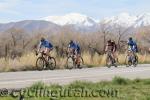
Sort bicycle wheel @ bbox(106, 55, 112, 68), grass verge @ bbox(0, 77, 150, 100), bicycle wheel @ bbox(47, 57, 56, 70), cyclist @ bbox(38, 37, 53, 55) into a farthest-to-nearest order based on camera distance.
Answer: bicycle wheel @ bbox(106, 55, 112, 68) → bicycle wheel @ bbox(47, 57, 56, 70) → cyclist @ bbox(38, 37, 53, 55) → grass verge @ bbox(0, 77, 150, 100)

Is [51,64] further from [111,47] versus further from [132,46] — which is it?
[132,46]

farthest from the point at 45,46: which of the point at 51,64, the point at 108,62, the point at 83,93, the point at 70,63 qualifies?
the point at 83,93

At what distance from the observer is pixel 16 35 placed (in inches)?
2810

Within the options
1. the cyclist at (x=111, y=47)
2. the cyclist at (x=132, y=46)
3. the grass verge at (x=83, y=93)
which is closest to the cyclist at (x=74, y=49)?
the cyclist at (x=111, y=47)

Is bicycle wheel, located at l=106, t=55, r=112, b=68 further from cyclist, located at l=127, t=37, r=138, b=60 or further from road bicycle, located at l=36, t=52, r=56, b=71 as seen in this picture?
road bicycle, located at l=36, t=52, r=56, b=71

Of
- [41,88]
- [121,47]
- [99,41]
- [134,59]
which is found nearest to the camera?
[41,88]

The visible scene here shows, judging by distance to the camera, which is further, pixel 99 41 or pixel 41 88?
pixel 99 41

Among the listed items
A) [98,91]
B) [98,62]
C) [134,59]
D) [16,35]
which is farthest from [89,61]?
[16,35]

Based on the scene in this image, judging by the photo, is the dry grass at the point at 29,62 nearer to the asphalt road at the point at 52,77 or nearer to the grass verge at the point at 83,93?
the asphalt road at the point at 52,77

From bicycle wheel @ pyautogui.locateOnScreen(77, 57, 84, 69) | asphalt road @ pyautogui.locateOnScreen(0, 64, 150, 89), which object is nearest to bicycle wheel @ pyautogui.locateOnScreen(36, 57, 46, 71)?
bicycle wheel @ pyautogui.locateOnScreen(77, 57, 84, 69)

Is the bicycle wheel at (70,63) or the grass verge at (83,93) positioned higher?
the bicycle wheel at (70,63)

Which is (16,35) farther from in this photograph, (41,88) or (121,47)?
(41,88)

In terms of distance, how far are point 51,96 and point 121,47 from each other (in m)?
34.2

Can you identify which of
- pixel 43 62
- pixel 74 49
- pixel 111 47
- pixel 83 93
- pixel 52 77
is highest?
Answer: pixel 111 47
